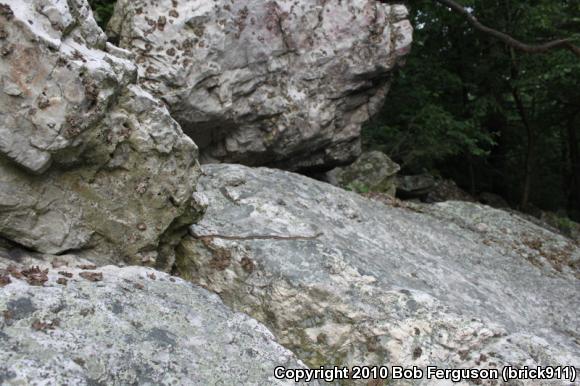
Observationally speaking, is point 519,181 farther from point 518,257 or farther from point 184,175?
point 184,175

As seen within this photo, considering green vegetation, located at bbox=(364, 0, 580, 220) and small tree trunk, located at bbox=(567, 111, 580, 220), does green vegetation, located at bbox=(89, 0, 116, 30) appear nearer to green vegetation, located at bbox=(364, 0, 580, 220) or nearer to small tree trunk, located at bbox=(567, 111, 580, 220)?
green vegetation, located at bbox=(364, 0, 580, 220)

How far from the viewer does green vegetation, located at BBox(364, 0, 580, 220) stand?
12.5 meters

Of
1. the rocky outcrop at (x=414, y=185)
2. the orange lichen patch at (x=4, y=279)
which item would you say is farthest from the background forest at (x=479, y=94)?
the orange lichen patch at (x=4, y=279)

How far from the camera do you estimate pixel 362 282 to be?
521 cm

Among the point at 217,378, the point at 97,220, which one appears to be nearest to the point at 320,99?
the point at 97,220

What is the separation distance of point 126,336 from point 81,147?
1.70 metres

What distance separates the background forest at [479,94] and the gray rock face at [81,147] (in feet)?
28.6

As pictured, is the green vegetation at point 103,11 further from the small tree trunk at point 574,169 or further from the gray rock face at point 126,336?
the small tree trunk at point 574,169

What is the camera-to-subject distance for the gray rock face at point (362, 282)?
4.71 meters

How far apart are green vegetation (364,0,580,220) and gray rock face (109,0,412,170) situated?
10.6 ft

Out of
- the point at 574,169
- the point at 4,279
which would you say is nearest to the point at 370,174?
the point at 4,279

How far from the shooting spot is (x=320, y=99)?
9094 millimetres

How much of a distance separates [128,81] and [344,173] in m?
7.39

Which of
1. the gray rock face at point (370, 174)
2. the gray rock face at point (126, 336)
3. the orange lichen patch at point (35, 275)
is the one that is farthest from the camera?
the gray rock face at point (370, 174)
